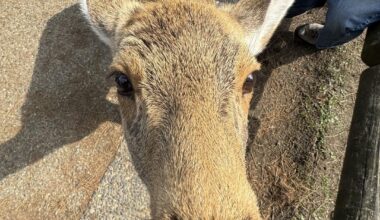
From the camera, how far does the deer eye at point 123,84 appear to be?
12.5 ft

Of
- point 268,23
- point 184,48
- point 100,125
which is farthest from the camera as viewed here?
point 100,125

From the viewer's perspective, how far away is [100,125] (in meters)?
6.84

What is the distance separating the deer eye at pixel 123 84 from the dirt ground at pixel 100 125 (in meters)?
2.62

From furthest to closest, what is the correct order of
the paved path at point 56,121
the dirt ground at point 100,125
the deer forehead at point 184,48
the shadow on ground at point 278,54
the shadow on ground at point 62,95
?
the shadow on ground at point 278,54 → the shadow on ground at point 62,95 → the paved path at point 56,121 → the dirt ground at point 100,125 → the deer forehead at point 184,48

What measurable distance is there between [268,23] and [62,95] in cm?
411

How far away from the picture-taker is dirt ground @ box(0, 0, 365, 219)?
5983mm

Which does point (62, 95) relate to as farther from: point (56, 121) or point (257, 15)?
point (257, 15)

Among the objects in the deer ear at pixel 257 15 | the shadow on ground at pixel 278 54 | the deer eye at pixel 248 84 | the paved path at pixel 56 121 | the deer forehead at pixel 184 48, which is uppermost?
the deer forehead at pixel 184 48

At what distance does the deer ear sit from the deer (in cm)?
1

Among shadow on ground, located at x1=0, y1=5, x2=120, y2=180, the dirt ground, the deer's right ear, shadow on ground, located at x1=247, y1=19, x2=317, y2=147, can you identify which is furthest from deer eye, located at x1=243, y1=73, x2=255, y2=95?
shadow on ground, located at x1=0, y1=5, x2=120, y2=180

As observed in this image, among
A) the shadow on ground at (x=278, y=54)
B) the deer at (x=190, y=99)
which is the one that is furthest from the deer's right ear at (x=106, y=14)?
the shadow on ground at (x=278, y=54)

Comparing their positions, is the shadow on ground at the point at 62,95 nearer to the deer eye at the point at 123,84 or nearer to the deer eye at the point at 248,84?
the deer eye at the point at 123,84

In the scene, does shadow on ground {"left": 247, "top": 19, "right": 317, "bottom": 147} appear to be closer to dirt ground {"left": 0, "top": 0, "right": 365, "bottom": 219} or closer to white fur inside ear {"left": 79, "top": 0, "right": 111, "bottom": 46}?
dirt ground {"left": 0, "top": 0, "right": 365, "bottom": 219}

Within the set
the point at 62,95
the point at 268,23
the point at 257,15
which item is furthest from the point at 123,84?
the point at 62,95
